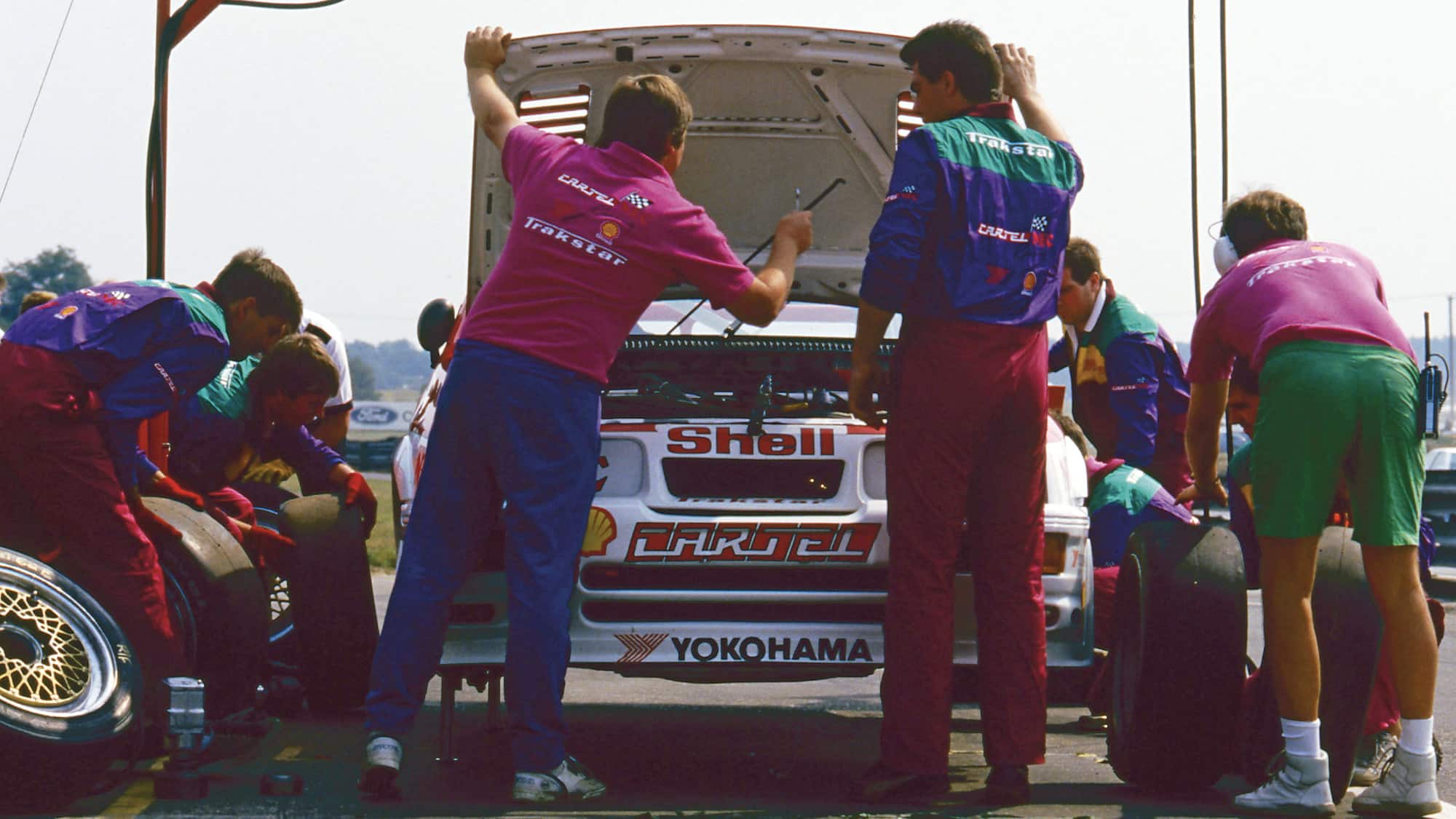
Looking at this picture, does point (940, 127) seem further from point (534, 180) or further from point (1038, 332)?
point (534, 180)

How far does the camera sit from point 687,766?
5883mm

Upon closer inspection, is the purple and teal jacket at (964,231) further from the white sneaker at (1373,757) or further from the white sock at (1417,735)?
the white sneaker at (1373,757)

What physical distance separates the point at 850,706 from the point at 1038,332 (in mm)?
3098

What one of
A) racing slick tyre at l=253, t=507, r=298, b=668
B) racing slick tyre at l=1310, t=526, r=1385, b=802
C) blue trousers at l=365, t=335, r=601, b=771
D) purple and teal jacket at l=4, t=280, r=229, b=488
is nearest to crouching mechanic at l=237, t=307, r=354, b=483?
racing slick tyre at l=253, t=507, r=298, b=668

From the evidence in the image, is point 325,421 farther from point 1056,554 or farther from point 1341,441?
point 1341,441

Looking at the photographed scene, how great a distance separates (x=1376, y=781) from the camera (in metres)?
5.20

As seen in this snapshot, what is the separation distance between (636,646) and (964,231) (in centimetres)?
144

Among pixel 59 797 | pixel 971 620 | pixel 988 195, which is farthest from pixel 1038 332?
pixel 59 797

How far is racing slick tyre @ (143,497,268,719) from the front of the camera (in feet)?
18.0

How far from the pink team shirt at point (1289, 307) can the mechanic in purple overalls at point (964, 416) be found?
1.55 feet

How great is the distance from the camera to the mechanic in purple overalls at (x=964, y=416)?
16.1ft

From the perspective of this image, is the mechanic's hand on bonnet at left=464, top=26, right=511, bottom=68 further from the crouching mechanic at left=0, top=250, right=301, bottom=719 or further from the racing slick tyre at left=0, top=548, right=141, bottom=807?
the racing slick tyre at left=0, top=548, right=141, bottom=807

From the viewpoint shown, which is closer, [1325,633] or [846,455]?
[1325,633]

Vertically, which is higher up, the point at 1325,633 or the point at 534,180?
the point at 534,180
